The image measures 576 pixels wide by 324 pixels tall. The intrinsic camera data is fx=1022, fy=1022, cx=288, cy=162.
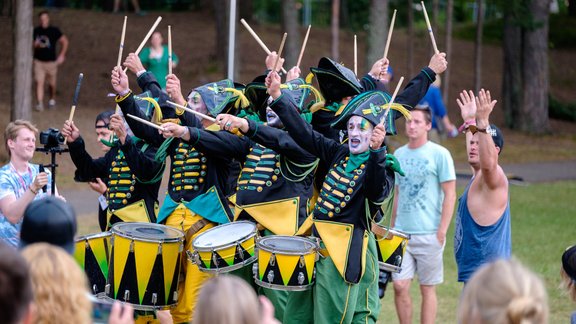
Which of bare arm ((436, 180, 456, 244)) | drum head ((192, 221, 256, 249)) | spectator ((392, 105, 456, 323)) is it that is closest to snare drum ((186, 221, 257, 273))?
drum head ((192, 221, 256, 249))

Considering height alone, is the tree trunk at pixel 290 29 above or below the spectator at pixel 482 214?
above

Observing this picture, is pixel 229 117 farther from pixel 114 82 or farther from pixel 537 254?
pixel 537 254

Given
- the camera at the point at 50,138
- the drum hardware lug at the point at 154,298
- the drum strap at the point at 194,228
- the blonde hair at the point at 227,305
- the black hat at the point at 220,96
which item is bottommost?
the drum hardware lug at the point at 154,298

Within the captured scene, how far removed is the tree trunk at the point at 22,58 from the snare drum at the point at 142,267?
8807 mm

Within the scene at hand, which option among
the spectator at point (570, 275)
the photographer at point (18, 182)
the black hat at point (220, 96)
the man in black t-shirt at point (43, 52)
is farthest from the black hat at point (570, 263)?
the man in black t-shirt at point (43, 52)

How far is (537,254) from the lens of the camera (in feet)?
38.7

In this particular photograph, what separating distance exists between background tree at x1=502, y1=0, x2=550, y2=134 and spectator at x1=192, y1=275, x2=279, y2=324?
21459 mm

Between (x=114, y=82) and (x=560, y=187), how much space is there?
454 inches

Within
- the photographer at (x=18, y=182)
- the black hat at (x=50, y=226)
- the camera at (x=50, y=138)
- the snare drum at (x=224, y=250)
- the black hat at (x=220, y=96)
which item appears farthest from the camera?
the black hat at (x=220, y=96)

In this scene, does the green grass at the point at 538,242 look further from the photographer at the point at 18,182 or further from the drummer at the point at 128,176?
the photographer at the point at 18,182

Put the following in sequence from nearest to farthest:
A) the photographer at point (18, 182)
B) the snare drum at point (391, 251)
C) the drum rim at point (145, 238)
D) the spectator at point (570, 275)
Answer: the spectator at point (570, 275) < the photographer at point (18, 182) < the drum rim at point (145, 238) < the snare drum at point (391, 251)

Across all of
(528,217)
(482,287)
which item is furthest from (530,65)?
(482,287)

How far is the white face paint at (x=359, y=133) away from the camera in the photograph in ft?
21.8

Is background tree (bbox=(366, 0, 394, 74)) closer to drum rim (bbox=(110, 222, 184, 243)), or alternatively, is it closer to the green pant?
drum rim (bbox=(110, 222, 184, 243))
